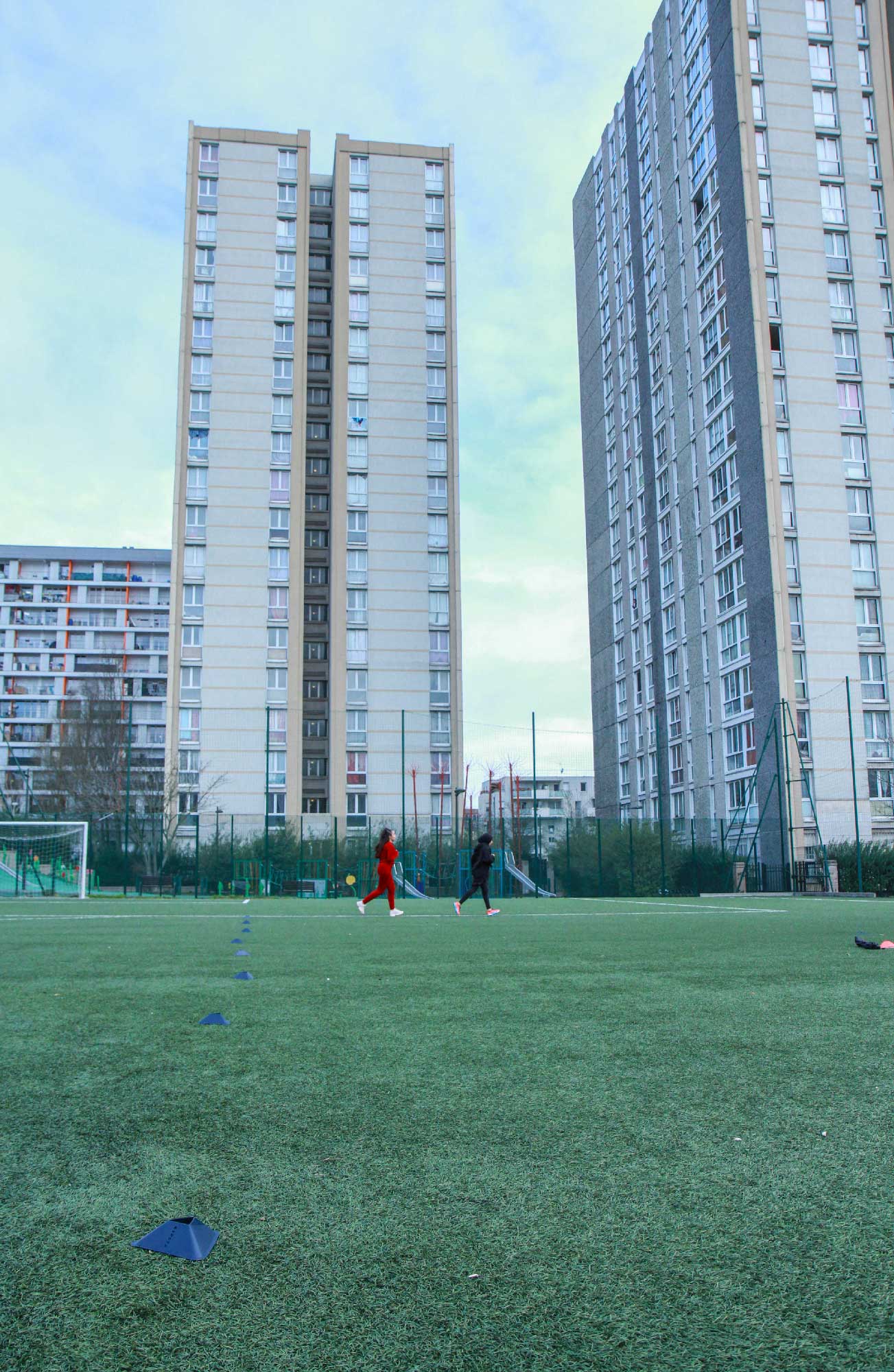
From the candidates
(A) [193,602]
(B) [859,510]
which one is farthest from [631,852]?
(A) [193,602]

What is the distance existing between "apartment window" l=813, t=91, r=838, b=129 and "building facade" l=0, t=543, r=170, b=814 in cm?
6256

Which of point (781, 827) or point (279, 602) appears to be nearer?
point (781, 827)

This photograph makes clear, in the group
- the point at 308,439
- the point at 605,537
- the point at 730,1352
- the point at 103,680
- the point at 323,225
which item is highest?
the point at 323,225

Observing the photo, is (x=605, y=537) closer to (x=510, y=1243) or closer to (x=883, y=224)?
(x=883, y=224)

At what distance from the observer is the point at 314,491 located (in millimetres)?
60094

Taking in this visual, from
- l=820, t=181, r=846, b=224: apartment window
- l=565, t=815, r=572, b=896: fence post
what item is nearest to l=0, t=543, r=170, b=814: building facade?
l=565, t=815, r=572, b=896: fence post

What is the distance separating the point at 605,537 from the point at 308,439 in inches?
700

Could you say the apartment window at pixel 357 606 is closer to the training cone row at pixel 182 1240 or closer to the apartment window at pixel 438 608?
the apartment window at pixel 438 608

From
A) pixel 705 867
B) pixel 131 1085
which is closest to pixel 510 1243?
pixel 131 1085

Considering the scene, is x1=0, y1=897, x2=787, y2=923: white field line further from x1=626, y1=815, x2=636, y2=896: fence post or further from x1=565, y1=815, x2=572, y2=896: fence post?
x1=565, y1=815, x2=572, y2=896: fence post

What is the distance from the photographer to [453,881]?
123 ft

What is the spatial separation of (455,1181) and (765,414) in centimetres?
4141

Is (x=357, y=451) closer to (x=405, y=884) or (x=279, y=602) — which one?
(x=279, y=602)

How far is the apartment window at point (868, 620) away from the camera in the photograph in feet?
133
